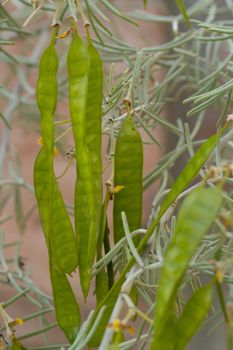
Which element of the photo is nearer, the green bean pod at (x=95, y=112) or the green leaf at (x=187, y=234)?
the green leaf at (x=187, y=234)

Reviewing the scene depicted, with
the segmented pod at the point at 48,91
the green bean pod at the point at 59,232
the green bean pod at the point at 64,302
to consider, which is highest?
the segmented pod at the point at 48,91

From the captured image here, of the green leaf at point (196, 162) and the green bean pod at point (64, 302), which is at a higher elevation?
the green leaf at point (196, 162)

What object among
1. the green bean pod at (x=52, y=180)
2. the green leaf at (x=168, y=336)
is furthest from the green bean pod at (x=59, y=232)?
the green leaf at (x=168, y=336)

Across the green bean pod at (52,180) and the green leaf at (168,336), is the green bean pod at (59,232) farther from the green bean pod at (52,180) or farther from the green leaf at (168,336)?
the green leaf at (168,336)

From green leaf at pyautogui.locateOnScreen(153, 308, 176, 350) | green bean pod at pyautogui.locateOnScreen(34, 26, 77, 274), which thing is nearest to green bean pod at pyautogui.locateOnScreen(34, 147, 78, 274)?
green bean pod at pyautogui.locateOnScreen(34, 26, 77, 274)

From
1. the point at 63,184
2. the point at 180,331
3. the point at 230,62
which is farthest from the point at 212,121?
the point at 180,331

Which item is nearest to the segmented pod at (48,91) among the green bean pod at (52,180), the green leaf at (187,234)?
the green bean pod at (52,180)

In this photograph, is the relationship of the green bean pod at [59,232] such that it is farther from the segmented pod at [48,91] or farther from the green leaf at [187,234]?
the green leaf at [187,234]
